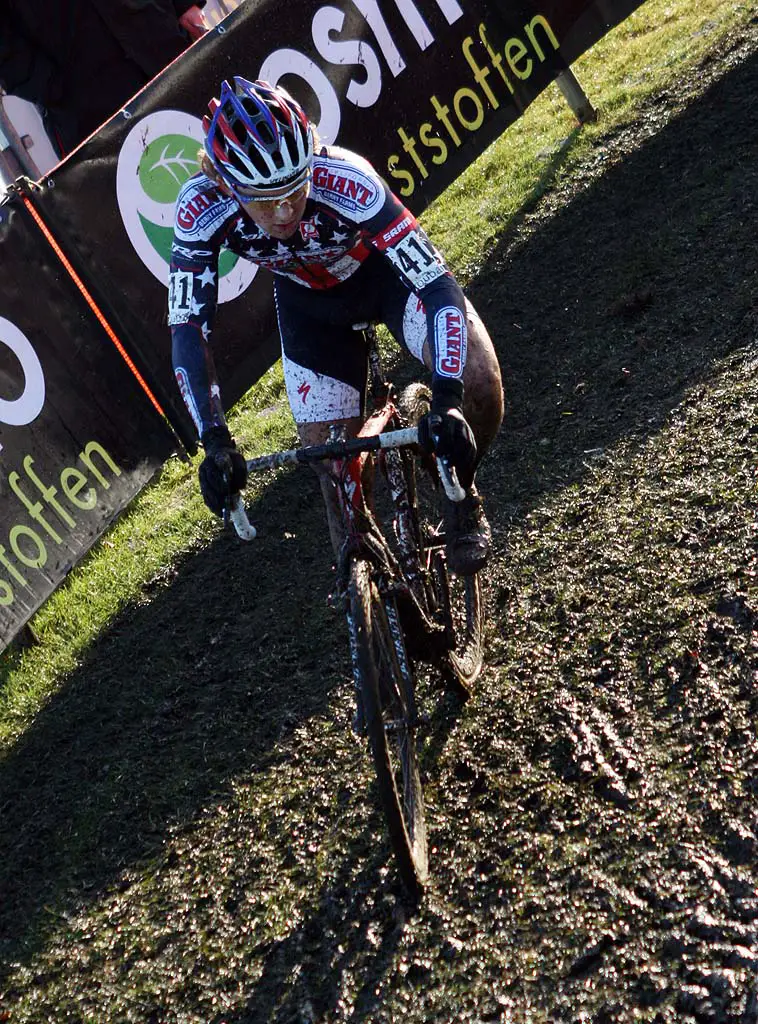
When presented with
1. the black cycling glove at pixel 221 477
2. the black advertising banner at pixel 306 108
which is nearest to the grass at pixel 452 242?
the black advertising banner at pixel 306 108

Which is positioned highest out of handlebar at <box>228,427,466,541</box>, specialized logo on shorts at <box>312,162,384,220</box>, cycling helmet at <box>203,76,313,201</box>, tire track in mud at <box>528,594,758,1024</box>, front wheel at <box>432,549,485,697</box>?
cycling helmet at <box>203,76,313,201</box>

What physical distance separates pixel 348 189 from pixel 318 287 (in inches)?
20.0

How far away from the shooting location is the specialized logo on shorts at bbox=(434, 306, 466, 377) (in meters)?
4.15

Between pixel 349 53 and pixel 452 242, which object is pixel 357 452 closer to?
pixel 349 53

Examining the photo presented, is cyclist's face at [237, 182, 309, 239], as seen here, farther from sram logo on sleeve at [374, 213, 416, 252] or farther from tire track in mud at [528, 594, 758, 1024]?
tire track in mud at [528, 594, 758, 1024]

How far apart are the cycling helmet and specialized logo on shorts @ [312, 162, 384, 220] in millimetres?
276

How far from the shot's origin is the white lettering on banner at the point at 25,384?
656cm

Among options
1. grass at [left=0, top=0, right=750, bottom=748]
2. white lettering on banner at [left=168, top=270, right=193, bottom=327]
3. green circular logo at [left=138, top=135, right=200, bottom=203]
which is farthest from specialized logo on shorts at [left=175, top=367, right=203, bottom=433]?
green circular logo at [left=138, top=135, right=200, bottom=203]

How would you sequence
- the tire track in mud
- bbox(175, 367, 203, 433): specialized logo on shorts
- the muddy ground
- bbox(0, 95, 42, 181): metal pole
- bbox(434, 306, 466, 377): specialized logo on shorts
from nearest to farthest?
the tire track in mud → the muddy ground → bbox(434, 306, 466, 377): specialized logo on shorts → bbox(175, 367, 203, 433): specialized logo on shorts → bbox(0, 95, 42, 181): metal pole

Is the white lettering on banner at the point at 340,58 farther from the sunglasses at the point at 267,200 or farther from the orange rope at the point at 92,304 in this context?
the sunglasses at the point at 267,200

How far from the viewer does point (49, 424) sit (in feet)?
22.2

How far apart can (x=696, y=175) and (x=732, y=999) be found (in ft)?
22.6

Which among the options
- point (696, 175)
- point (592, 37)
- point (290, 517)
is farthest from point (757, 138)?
point (290, 517)

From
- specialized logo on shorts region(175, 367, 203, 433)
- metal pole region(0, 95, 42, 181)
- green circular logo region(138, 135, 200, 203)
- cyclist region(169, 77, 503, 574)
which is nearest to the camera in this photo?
cyclist region(169, 77, 503, 574)
